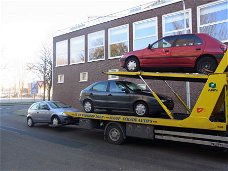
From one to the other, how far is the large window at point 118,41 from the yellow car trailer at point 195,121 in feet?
38.7

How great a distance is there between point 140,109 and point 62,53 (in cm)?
1914

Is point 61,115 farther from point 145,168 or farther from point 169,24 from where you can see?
point 169,24

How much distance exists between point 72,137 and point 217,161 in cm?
613

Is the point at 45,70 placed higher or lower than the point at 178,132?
higher

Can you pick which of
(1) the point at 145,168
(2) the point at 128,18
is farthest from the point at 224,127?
(2) the point at 128,18

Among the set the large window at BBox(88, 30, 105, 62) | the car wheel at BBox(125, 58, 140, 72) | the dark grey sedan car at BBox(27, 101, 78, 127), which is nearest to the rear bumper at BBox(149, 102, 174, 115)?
the car wheel at BBox(125, 58, 140, 72)

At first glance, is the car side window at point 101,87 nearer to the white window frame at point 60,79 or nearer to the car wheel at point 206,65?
the car wheel at point 206,65

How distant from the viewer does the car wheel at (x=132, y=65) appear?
1130 centimetres

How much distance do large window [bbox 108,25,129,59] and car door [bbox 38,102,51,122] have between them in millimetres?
8159

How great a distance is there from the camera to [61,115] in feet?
48.4

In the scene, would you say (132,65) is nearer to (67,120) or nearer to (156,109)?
(156,109)

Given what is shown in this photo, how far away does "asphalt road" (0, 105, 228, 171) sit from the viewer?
7.89m

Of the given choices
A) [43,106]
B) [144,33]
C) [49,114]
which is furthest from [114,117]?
[144,33]

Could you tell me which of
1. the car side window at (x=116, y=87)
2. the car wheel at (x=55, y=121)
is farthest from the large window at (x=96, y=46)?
the car side window at (x=116, y=87)
